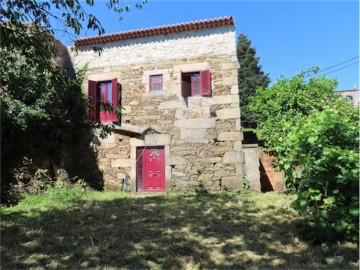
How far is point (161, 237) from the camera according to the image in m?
4.84

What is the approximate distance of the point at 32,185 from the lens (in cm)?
866

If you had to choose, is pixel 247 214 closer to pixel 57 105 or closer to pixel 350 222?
pixel 350 222

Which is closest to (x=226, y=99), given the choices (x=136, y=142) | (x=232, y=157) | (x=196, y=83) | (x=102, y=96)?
(x=196, y=83)

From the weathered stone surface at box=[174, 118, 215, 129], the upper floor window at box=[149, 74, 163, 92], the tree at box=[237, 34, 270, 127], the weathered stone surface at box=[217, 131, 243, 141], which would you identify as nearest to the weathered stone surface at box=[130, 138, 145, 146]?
the weathered stone surface at box=[174, 118, 215, 129]

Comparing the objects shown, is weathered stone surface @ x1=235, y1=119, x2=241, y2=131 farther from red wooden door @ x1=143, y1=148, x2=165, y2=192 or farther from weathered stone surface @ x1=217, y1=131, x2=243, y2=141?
red wooden door @ x1=143, y1=148, x2=165, y2=192

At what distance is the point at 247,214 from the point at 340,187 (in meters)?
2.31

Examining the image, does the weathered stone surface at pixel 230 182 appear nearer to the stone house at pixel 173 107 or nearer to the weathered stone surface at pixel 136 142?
the stone house at pixel 173 107

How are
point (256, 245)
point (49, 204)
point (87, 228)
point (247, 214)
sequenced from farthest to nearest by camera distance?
point (49, 204) → point (247, 214) → point (87, 228) → point (256, 245)

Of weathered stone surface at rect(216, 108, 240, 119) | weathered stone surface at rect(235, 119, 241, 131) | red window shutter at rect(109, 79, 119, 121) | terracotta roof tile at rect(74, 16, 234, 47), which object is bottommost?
weathered stone surface at rect(235, 119, 241, 131)

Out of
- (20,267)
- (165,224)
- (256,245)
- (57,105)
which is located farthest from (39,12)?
(57,105)

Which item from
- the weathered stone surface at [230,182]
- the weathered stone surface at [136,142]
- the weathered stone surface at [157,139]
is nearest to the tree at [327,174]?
the weathered stone surface at [230,182]

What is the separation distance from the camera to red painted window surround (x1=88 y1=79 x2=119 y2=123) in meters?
10.4

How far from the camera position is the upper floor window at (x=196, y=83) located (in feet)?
31.9

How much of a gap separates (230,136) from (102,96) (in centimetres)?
441
